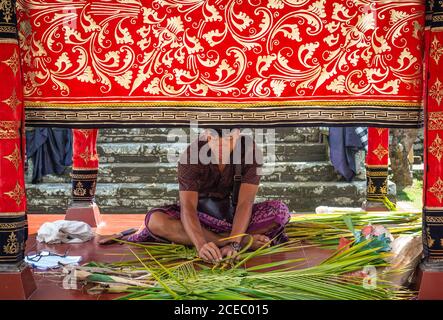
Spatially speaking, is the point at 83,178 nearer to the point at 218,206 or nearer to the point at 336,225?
the point at 218,206

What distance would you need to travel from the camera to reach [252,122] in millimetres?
3453

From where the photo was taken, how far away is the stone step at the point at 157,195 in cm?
809

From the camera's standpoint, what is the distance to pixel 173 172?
8.52 m

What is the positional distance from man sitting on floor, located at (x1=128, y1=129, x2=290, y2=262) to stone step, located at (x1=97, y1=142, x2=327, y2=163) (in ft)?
13.6

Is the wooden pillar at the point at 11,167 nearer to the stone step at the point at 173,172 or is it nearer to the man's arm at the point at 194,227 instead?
the man's arm at the point at 194,227

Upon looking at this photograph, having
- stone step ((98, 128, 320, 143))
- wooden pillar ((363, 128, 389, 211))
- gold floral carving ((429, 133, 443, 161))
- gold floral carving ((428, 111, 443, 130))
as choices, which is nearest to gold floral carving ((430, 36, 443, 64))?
gold floral carving ((428, 111, 443, 130))

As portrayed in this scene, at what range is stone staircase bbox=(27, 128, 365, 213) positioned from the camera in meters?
8.14

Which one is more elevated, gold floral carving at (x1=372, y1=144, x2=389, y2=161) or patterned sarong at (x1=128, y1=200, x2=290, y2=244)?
gold floral carving at (x1=372, y1=144, x2=389, y2=161)

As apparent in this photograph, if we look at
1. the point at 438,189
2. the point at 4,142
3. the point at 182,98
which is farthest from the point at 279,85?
the point at 4,142

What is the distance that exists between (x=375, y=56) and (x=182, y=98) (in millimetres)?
1104

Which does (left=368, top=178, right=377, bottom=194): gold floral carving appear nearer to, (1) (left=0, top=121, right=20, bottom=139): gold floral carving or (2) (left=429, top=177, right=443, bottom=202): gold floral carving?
(2) (left=429, top=177, right=443, bottom=202): gold floral carving

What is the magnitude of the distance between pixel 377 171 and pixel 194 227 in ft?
7.12

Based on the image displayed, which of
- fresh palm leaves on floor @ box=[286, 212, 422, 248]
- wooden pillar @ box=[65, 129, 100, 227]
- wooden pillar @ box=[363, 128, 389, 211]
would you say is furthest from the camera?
wooden pillar @ box=[363, 128, 389, 211]

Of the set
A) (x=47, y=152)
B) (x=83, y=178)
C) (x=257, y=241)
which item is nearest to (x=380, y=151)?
(x=257, y=241)
